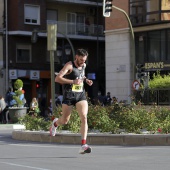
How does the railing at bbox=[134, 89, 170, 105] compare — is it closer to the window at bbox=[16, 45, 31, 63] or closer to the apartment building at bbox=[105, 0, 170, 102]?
the apartment building at bbox=[105, 0, 170, 102]

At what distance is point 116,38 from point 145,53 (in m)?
2.64

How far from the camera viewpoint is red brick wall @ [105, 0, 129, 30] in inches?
1658

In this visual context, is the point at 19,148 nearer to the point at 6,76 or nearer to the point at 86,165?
the point at 86,165

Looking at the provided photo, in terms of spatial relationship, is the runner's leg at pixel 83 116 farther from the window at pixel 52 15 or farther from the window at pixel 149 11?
the window at pixel 52 15

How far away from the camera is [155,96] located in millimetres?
21844

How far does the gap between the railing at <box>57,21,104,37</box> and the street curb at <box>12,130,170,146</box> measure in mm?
34609

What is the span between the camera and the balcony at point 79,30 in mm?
50000

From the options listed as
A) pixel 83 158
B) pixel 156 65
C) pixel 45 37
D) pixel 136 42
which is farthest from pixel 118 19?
pixel 83 158

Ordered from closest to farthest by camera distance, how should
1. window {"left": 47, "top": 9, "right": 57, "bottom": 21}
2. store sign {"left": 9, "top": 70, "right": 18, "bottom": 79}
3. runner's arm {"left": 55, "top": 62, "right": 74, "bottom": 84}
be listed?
1. runner's arm {"left": 55, "top": 62, "right": 74, "bottom": 84}
2. store sign {"left": 9, "top": 70, "right": 18, "bottom": 79}
3. window {"left": 47, "top": 9, "right": 57, "bottom": 21}

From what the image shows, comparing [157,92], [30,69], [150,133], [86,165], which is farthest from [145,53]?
[86,165]

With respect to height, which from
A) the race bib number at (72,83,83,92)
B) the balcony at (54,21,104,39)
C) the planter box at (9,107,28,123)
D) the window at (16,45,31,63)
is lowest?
the planter box at (9,107,28,123)

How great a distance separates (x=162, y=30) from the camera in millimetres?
40156

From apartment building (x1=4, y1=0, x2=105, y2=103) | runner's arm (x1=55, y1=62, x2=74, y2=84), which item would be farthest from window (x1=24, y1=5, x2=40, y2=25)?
runner's arm (x1=55, y1=62, x2=74, y2=84)

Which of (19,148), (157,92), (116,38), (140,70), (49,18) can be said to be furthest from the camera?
(49,18)
